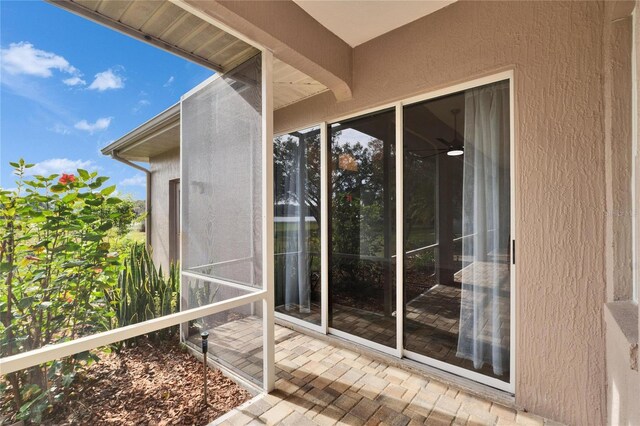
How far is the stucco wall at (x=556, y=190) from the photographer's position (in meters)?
1.79

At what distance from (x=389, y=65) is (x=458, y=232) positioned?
5.60 ft

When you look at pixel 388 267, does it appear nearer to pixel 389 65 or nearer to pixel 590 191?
pixel 590 191

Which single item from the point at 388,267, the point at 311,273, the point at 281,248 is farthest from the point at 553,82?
the point at 281,248

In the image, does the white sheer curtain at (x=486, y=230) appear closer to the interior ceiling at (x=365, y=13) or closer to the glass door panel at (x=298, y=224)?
the interior ceiling at (x=365, y=13)

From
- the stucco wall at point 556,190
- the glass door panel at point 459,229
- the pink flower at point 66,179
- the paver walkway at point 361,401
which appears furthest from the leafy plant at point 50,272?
the stucco wall at point 556,190

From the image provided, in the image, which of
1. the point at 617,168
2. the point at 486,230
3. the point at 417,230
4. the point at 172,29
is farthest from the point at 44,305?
the point at 617,168

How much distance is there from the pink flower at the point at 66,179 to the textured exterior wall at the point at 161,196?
2848 millimetres

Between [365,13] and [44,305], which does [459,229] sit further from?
[44,305]

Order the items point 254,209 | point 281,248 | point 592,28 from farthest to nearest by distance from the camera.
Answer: point 281,248 < point 254,209 < point 592,28

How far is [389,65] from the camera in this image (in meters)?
2.70

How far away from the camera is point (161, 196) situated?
5.20 meters

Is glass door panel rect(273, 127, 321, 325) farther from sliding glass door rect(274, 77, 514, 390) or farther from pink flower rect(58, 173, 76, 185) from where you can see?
pink flower rect(58, 173, 76, 185)

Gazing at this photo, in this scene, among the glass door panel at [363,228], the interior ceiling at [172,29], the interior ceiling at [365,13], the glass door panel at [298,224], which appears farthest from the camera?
the glass door panel at [298,224]

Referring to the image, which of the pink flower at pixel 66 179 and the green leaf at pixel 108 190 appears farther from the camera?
the green leaf at pixel 108 190
